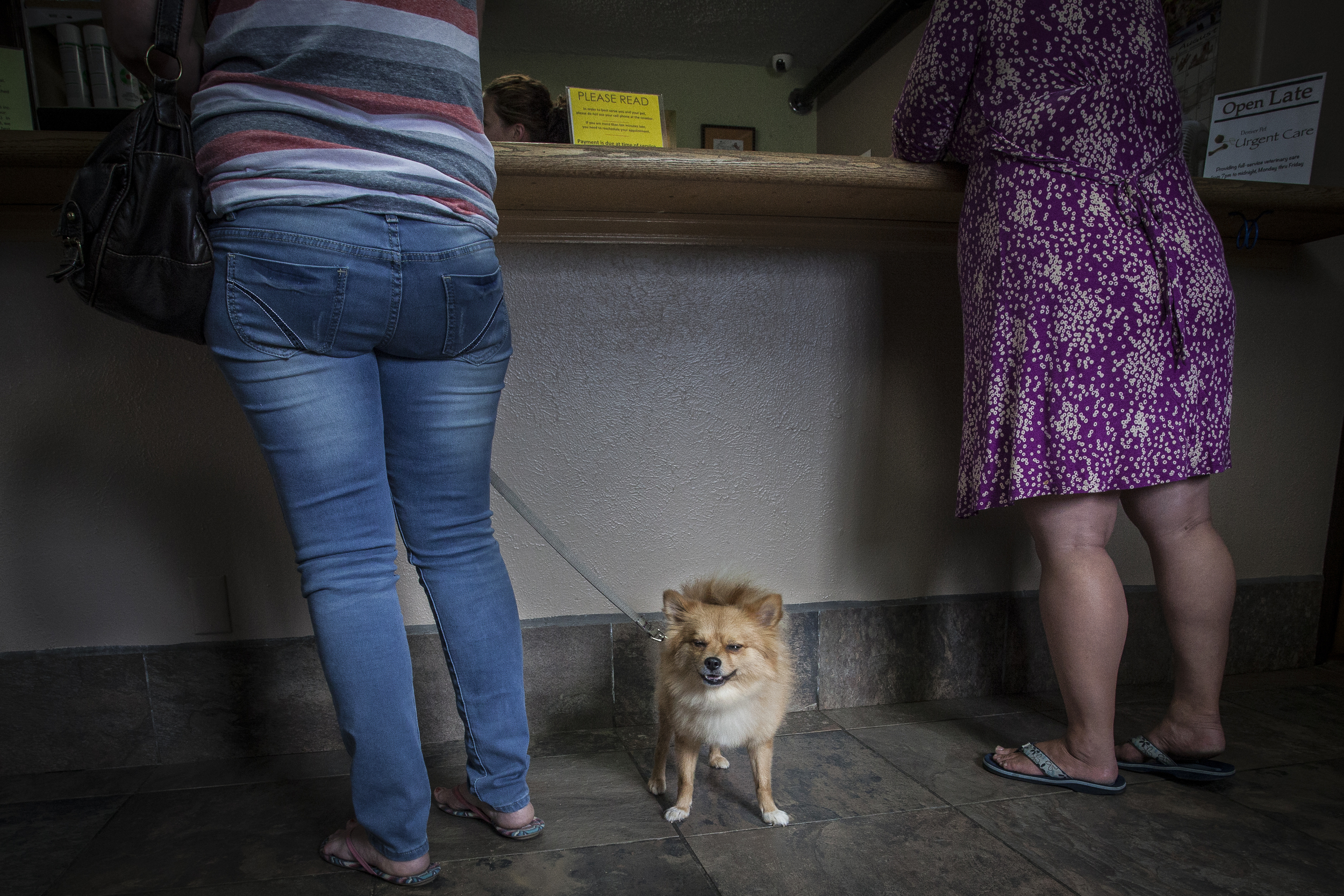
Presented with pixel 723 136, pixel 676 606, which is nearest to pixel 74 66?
pixel 676 606

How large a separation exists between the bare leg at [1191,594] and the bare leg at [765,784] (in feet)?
2.95

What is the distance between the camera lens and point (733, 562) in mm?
1905

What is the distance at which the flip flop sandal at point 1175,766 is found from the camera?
1.50 m

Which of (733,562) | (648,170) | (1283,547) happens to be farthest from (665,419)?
(1283,547)

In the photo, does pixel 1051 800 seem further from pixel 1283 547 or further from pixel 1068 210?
pixel 1283 547

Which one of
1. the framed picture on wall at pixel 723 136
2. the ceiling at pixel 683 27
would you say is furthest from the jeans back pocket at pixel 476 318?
the framed picture on wall at pixel 723 136

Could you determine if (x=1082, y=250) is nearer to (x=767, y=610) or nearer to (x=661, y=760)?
(x=767, y=610)

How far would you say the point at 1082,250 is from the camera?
52.3 inches

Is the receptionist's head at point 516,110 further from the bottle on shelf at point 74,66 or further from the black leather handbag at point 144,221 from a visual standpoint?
the black leather handbag at point 144,221

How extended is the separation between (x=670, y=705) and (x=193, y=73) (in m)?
1.29

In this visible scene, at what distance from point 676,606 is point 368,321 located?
2.63 feet

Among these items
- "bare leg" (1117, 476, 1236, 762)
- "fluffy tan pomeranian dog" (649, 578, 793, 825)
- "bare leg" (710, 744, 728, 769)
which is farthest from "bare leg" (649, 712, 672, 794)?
"bare leg" (1117, 476, 1236, 762)

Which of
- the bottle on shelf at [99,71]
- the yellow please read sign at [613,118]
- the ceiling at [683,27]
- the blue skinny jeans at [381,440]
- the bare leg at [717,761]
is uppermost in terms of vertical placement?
the ceiling at [683,27]

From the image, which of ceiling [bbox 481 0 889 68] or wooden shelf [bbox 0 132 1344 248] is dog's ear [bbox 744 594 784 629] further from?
ceiling [bbox 481 0 889 68]
